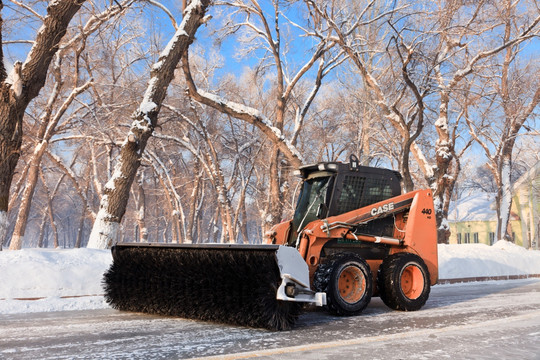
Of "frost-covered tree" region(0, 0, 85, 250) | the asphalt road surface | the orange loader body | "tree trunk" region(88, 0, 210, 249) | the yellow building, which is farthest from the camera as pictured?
the yellow building

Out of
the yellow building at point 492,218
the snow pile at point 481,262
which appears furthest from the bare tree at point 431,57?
the yellow building at point 492,218

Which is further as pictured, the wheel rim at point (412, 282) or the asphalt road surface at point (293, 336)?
the wheel rim at point (412, 282)

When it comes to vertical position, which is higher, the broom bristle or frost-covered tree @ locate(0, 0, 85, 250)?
frost-covered tree @ locate(0, 0, 85, 250)

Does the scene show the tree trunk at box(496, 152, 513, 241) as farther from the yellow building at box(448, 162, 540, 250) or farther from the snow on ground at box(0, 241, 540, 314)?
the snow on ground at box(0, 241, 540, 314)

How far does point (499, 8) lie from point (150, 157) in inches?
769

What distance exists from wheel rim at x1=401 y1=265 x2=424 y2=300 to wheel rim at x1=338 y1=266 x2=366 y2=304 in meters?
1.03

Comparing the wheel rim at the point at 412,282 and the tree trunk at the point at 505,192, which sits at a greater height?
the tree trunk at the point at 505,192

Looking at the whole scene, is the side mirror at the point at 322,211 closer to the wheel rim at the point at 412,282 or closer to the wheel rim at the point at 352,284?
the wheel rim at the point at 352,284

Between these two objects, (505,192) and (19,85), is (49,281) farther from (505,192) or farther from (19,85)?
(505,192)

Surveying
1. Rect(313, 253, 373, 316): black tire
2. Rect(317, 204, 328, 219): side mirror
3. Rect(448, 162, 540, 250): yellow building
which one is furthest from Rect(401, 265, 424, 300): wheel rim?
Rect(448, 162, 540, 250): yellow building

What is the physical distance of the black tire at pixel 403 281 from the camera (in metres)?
7.51

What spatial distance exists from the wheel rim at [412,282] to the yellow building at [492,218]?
2841cm

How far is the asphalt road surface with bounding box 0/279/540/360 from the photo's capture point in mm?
4707

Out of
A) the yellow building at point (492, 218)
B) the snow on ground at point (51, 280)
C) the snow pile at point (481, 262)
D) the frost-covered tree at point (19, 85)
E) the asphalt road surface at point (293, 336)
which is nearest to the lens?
the asphalt road surface at point (293, 336)
